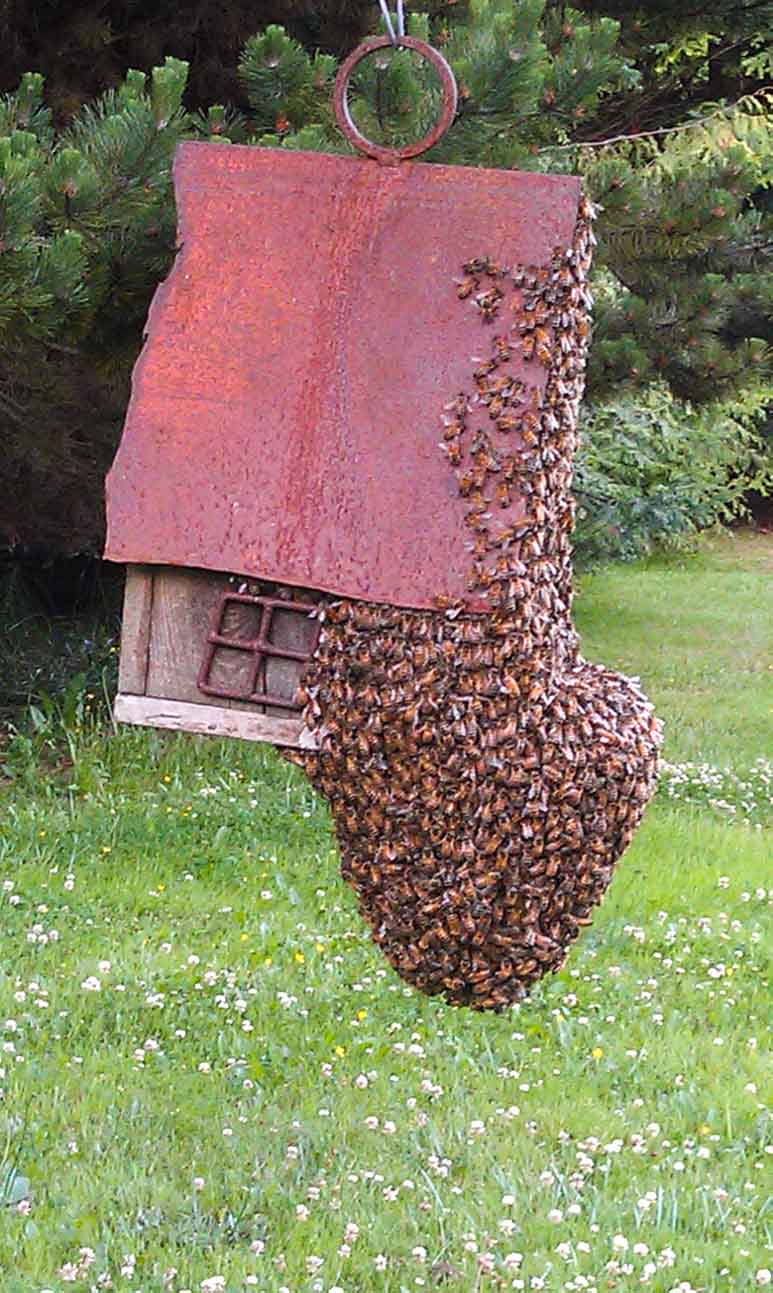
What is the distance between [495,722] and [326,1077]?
2036mm

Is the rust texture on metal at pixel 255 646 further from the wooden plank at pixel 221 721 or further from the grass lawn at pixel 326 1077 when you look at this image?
the grass lawn at pixel 326 1077

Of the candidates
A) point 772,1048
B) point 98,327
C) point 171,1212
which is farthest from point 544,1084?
point 98,327

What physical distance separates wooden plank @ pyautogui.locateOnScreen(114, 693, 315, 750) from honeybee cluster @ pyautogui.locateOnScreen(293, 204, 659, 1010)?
0.11 ft

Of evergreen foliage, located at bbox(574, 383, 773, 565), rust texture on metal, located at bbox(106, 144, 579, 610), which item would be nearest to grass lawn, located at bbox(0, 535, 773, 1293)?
rust texture on metal, located at bbox(106, 144, 579, 610)

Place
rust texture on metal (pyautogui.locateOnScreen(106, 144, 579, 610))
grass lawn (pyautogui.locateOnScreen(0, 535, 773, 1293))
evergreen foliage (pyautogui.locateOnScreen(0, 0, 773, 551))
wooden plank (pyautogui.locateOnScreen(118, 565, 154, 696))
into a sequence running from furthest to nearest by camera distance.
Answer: evergreen foliage (pyautogui.locateOnScreen(0, 0, 773, 551)), grass lawn (pyautogui.locateOnScreen(0, 535, 773, 1293)), wooden plank (pyautogui.locateOnScreen(118, 565, 154, 696)), rust texture on metal (pyautogui.locateOnScreen(106, 144, 579, 610))

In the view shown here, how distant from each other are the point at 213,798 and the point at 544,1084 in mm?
2570

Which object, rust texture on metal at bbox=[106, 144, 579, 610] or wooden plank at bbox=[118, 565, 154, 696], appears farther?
wooden plank at bbox=[118, 565, 154, 696]

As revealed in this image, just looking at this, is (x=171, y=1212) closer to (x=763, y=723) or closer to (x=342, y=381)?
(x=342, y=381)

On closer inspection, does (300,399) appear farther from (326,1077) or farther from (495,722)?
(326,1077)

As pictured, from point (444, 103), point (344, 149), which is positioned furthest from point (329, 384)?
point (344, 149)

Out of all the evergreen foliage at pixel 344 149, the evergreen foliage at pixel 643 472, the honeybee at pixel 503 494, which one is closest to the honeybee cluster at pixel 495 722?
the honeybee at pixel 503 494

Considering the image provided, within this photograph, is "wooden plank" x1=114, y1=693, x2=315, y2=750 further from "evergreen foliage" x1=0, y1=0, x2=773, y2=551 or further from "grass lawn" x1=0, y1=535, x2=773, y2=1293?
"evergreen foliage" x1=0, y1=0, x2=773, y2=551

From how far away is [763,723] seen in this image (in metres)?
9.05

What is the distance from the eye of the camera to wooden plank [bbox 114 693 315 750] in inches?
83.2
